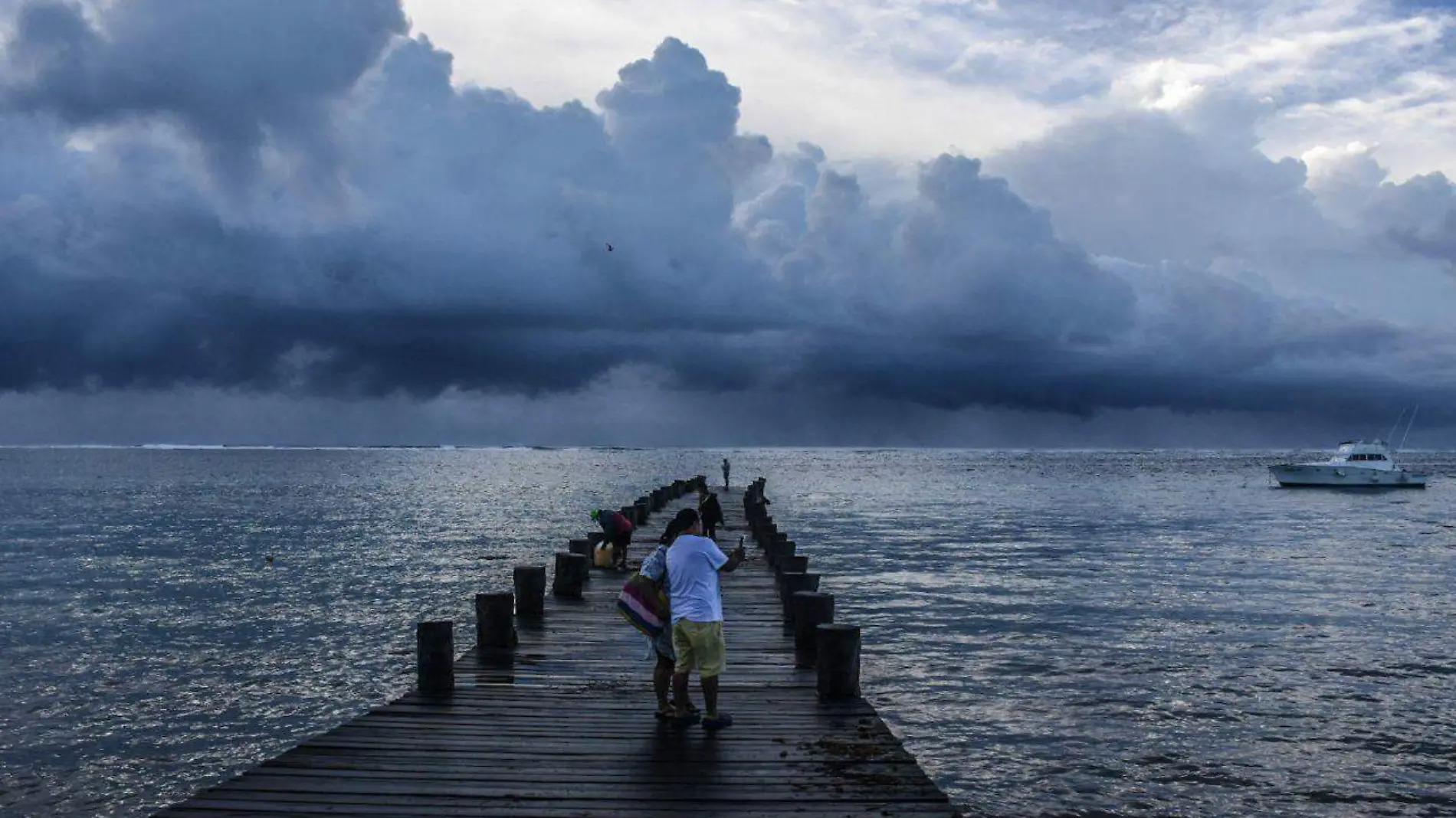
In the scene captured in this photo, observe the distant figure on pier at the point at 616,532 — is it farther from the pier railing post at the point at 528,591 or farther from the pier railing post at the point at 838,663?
the pier railing post at the point at 838,663

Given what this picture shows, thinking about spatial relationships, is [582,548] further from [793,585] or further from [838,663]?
[838,663]

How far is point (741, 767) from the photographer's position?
8.31 meters

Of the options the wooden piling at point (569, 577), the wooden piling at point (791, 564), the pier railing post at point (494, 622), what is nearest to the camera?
the pier railing post at point (494, 622)

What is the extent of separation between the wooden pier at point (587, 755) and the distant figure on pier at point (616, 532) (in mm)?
8109

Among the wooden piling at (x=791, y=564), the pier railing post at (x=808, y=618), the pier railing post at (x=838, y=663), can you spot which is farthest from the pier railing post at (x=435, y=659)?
the wooden piling at (x=791, y=564)

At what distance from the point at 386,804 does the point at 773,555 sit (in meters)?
15.1

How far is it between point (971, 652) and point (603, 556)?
7113mm

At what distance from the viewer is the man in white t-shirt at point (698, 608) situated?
30.0ft

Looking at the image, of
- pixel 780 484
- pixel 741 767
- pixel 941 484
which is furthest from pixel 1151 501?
pixel 741 767

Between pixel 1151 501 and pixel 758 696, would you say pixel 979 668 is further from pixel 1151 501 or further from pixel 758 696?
pixel 1151 501

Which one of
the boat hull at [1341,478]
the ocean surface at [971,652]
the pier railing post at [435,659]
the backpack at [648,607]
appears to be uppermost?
the backpack at [648,607]

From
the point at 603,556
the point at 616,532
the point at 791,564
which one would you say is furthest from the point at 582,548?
the point at 791,564

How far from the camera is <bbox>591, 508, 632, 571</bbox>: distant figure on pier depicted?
21.1 metres

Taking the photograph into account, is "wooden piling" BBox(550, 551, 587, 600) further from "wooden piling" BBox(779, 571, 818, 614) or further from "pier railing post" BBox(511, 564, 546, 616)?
"wooden piling" BBox(779, 571, 818, 614)
